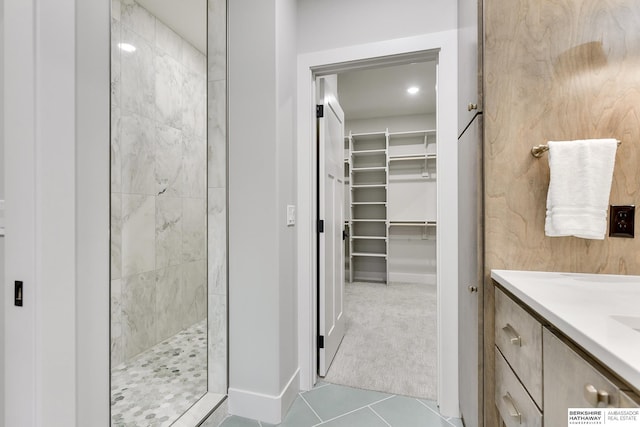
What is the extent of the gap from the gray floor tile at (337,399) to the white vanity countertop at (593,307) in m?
1.19

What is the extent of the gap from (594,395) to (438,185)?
1.28 metres

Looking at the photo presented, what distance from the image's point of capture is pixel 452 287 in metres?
1.72

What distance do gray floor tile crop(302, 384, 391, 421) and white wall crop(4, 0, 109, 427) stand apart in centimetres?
123

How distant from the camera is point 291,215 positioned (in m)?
1.84

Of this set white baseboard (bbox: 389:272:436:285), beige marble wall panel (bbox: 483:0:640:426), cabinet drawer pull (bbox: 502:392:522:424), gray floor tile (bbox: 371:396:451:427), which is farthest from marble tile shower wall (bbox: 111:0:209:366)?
white baseboard (bbox: 389:272:436:285)

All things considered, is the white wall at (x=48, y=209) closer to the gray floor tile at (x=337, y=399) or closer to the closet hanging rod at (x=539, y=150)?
the gray floor tile at (x=337, y=399)

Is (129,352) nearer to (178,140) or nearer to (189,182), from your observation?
(189,182)

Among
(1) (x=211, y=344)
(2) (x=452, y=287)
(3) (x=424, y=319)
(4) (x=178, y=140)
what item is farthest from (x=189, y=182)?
(3) (x=424, y=319)

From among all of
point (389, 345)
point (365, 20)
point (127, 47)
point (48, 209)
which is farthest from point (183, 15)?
point (389, 345)

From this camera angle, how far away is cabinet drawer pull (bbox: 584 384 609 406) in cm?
55

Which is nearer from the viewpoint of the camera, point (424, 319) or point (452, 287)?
point (452, 287)

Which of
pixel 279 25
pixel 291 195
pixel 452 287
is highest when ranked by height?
pixel 279 25

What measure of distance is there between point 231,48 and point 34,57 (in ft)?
3.53

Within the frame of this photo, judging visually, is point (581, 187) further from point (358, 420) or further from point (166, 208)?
point (166, 208)
